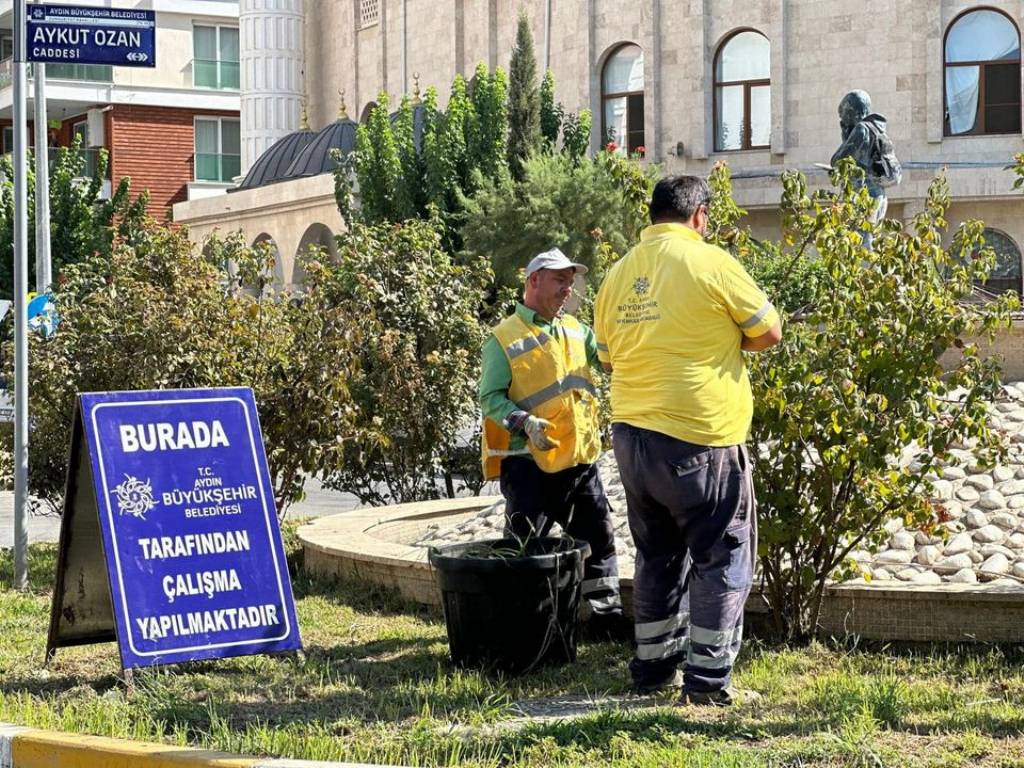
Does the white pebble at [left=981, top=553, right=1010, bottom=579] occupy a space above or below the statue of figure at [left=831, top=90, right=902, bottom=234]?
below

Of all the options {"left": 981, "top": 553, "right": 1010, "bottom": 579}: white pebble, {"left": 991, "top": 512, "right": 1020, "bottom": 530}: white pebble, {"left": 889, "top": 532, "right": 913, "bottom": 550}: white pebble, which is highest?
{"left": 991, "top": 512, "right": 1020, "bottom": 530}: white pebble

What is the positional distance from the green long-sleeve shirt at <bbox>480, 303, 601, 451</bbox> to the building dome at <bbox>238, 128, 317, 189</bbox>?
40941mm

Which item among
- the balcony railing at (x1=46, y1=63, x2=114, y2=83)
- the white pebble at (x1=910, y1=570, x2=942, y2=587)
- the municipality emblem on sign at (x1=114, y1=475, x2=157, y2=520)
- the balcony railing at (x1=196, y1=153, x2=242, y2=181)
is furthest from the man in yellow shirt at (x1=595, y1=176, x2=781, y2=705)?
the balcony railing at (x1=196, y1=153, x2=242, y2=181)

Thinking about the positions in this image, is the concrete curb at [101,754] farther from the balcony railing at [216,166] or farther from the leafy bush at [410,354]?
the balcony railing at [216,166]

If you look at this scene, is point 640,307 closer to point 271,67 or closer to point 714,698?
point 714,698

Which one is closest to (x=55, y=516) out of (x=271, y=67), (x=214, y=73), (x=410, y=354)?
(x=410, y=354)

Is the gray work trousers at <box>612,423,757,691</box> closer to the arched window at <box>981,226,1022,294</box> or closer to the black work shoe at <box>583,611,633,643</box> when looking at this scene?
the black work shoe at <box>583,611,633,643</box>

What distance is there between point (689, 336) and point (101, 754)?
8.60ft

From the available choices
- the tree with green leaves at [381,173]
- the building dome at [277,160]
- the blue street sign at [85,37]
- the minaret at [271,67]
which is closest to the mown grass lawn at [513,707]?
the blue street sign at [85,37]

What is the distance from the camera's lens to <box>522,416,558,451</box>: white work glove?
7.28 meters

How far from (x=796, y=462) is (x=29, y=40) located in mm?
5701

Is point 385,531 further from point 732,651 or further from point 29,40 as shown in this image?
point 732,651

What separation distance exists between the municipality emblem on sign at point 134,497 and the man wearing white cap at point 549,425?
150 cm

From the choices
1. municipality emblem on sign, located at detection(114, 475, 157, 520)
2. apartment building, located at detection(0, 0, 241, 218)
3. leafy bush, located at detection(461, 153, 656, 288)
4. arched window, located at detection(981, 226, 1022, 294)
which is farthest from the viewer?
apartment building, located at detection(0, 0, 241, 218)
